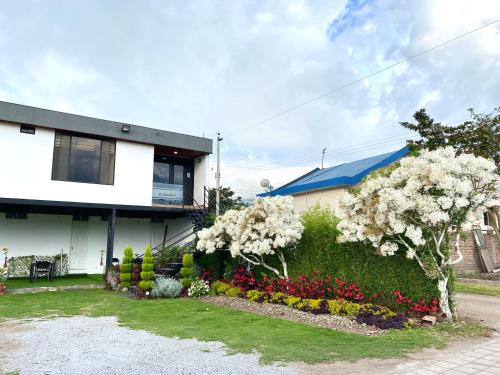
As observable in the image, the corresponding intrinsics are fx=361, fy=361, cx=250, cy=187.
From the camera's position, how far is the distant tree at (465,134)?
15.3m

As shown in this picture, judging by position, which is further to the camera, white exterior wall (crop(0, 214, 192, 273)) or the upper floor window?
white exterior wall (crop(0, 214, 192, 273))

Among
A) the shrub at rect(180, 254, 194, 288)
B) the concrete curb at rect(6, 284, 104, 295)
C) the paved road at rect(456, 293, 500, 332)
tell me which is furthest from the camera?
the shrub at rect(180, 254, 194, 288)

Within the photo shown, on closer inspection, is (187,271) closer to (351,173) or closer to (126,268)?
(126,268)

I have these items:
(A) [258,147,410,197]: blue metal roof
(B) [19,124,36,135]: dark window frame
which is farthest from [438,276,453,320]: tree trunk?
(B) [19,124,36,135]: dark window frame

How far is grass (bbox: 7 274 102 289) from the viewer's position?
13.6 metres

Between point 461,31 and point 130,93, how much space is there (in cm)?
1132

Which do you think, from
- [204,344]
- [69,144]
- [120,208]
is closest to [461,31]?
[204,344]

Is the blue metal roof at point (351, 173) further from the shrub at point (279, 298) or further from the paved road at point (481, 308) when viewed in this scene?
the shrub at point (279, 298)

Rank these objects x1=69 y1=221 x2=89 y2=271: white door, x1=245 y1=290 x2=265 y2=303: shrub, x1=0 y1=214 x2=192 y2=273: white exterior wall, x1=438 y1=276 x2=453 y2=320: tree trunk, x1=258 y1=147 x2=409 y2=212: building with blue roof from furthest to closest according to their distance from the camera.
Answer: x1=69 y1=221 x2=89 y2=271: white door < x1=0 y1=214 x2=192 y2=273: white exterior wall < x1=258 y1=147 x2=409 y2=212: building with blue roof < x1=245 y1=290 x2=265 y2=303: shrub < x1=438 y1=276 x2=453 y2=320: tree trunk

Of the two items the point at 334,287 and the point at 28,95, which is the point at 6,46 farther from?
the point at 334,287

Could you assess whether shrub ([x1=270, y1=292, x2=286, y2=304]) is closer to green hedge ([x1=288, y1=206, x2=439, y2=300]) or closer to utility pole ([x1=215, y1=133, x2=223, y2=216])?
green hedge ([x1=288, y1=206, x2=439, y2=300])

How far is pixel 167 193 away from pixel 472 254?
15469mm

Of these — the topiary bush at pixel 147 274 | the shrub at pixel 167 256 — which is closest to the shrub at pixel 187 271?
the topiary bush at pixel 147 274

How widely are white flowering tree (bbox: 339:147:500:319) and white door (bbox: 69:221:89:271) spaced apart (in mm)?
13449
